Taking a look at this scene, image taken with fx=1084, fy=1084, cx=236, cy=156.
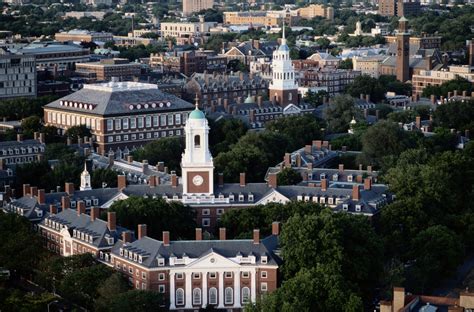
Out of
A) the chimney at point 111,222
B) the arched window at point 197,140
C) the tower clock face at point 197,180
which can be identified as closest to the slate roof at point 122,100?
the arched window at point 197,140

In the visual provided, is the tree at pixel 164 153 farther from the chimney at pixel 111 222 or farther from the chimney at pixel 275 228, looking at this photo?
the chimney at pixel 275 228

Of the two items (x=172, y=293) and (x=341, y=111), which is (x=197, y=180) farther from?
(x=341, y=111)

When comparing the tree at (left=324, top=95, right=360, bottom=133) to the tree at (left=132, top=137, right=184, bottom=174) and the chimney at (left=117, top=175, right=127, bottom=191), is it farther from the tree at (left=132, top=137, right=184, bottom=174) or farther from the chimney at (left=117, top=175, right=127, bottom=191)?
the chimney at (left=117, top=175, right=127, bottom=191)

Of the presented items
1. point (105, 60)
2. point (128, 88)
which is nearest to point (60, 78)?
point (105, 60)

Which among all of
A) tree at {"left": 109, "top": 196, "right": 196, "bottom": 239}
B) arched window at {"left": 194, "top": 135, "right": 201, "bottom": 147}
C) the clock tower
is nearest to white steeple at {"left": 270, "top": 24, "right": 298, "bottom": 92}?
the clock tower

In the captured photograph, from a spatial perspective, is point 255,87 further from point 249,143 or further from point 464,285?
point 464,285

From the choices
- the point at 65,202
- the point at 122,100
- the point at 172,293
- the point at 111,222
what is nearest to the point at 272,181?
the point at 111,222
